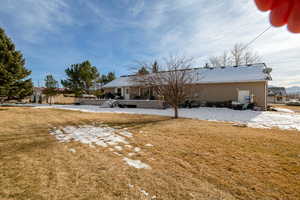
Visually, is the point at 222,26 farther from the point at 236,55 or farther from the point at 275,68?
the point at 236,55

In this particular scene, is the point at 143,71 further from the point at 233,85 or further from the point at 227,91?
the point at 233,85

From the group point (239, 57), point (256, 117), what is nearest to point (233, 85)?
point (256, 117)

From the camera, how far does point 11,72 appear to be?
13742 mm

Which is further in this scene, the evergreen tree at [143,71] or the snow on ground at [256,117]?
the evergreen tree at [143,71]

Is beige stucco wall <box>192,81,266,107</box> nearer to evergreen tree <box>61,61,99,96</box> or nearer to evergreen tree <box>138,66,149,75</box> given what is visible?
evergreen tree <box>138,66,149,75</box>

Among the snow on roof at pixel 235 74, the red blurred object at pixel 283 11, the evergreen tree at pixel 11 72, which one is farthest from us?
the snow on roof at pixel 235 74

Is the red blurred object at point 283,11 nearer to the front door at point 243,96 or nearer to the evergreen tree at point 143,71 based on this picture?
the front door at point 243,96

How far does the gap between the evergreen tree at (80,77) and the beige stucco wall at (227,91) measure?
18333mm

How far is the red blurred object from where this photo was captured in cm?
59

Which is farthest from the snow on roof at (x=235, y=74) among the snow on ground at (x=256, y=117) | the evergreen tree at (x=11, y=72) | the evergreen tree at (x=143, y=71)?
the evergreen tree at (x=11, y=72)

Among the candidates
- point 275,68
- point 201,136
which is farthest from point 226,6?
point 275,68

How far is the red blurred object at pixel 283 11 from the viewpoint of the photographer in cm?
59

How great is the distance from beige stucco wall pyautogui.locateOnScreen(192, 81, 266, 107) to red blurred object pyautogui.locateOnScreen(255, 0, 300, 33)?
1228 centimetres

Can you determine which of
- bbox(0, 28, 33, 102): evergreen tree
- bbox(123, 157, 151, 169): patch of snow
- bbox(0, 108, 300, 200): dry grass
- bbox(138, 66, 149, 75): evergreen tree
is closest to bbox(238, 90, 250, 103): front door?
bbox(138, 66, 149, 75): evergreen tree
